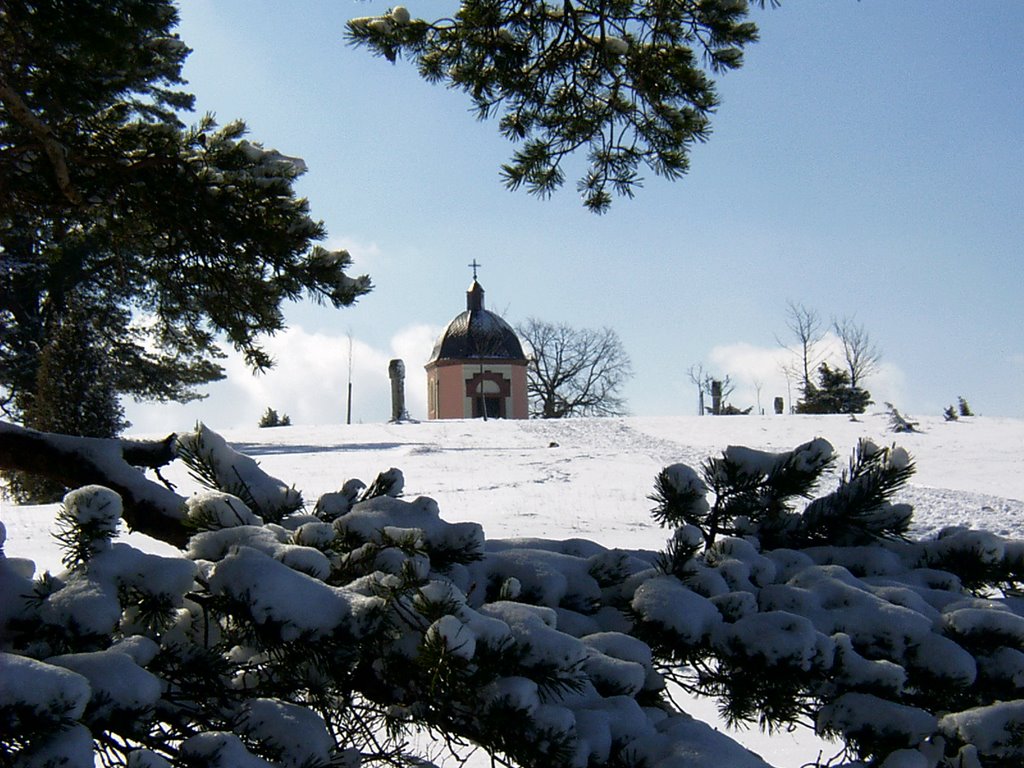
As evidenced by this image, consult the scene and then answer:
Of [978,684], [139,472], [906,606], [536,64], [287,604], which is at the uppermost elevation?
[536,64]

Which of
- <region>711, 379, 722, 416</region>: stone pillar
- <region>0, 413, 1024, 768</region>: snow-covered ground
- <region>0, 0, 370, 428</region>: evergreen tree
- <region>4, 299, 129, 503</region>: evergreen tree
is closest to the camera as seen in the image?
<region>0, 0, 370, 428</region>: evergreen tree

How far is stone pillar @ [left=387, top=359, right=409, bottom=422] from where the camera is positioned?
3456 cm

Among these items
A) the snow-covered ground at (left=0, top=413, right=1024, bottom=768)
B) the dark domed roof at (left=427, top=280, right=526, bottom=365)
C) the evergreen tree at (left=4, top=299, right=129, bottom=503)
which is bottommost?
the snow-covered ground at (left=0, top=413, right=1024, bottom=768)

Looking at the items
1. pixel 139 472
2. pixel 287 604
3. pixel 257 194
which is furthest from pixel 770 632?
pixel 257 194

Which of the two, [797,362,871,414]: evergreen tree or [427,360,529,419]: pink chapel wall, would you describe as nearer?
[797,362,871,414]: evergreen tree

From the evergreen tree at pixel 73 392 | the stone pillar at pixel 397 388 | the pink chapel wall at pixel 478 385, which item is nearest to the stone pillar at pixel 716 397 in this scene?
the pink chapel wall at pixel 478 385

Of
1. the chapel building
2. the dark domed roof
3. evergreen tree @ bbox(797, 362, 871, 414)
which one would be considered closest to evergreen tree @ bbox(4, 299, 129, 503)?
the chapel building

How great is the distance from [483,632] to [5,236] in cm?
Answer: 446

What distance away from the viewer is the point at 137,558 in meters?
1.31

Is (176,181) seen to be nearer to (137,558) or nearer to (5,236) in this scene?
(5,236)

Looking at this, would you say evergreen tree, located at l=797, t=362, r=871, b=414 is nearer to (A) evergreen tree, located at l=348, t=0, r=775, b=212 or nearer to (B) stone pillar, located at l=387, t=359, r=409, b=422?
(B) stone pillar, located at l=387, t=359, r=409, b=422

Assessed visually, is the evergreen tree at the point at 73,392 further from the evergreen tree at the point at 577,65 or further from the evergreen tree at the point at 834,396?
the evergreen tree at the point at 834,396

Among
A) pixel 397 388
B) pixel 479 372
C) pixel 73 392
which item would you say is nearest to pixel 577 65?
pixel 73 392

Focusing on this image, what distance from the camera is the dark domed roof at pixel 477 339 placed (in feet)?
133
